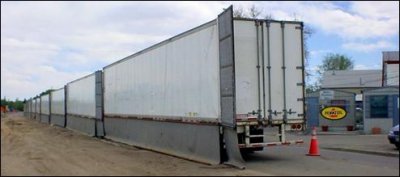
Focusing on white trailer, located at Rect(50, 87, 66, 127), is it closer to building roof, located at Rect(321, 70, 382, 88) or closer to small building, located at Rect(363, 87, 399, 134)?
small building, located at Rect(363, 87, 399, 134)

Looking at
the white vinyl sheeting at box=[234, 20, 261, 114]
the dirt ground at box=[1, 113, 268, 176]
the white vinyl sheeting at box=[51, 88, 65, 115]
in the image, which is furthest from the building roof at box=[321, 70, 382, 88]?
the white vinyl sheeting at box=[234, 20, 261, 114]

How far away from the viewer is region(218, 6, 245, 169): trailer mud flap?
13.6m

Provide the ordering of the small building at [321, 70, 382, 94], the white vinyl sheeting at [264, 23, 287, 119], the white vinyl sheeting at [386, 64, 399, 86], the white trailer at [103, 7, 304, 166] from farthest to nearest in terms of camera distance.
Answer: the small building at [321, 70, 382, 94] → the white vinyl sheeting at [386, 64, 399, 86] → the white vinyl sheeting at [264, 23, 287, 119] → the white trailer at [103, 7, 304, 166]

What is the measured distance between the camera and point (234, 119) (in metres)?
13.6

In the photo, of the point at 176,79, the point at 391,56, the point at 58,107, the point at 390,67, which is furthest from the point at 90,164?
the point at 390,67

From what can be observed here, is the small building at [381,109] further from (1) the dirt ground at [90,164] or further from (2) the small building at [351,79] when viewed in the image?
(2) the small building at [351,79]

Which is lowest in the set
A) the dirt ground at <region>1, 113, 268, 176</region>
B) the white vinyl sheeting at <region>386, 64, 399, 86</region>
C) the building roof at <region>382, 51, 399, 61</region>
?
the dirt ground at <region>1, 113, 268, 176</region>

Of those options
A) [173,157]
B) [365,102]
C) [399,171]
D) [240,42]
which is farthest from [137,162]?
[365,102]

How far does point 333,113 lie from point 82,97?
1587 cm

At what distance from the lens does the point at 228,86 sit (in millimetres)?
13797

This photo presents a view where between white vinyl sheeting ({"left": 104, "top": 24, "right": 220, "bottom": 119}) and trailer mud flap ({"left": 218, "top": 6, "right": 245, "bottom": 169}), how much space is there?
37 centimetres

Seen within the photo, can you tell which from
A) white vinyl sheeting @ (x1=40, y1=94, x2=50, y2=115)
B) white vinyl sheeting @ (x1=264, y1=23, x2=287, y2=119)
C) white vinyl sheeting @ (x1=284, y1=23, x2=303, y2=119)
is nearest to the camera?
white vinyl sheeting @ (x1=264, y1=23, x2=287, y2=119)

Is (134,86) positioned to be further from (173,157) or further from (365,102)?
(365,102)

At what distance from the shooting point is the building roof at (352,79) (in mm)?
67550
